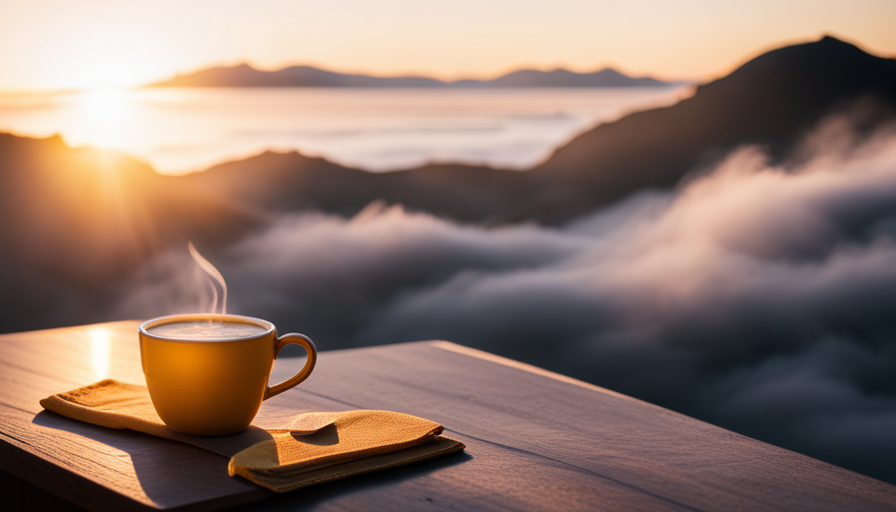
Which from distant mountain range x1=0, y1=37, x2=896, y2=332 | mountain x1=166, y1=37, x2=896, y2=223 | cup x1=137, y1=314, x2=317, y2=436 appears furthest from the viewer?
mountain x1=166, y1=37, x2=896, y2=223

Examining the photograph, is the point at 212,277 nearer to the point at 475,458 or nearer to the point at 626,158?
the point at 475,458

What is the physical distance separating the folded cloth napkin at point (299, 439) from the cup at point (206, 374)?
0.02 m

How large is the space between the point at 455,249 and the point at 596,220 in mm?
3104

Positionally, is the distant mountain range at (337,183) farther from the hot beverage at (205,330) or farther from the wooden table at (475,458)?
the hot beverage at (205,330)

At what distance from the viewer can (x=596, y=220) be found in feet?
42.0

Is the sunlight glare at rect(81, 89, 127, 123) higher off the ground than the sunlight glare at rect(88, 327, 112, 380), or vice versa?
the sunlight glare at rect(81, 89, 127, 123)

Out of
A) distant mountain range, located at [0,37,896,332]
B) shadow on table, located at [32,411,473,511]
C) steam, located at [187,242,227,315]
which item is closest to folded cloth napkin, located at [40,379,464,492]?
shadow on table, located at [32,411,473,511]

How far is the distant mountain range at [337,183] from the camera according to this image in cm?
675

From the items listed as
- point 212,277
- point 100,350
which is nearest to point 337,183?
point 100,350

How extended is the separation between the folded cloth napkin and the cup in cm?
2

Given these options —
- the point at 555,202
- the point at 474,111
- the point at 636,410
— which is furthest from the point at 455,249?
the point at 636,410

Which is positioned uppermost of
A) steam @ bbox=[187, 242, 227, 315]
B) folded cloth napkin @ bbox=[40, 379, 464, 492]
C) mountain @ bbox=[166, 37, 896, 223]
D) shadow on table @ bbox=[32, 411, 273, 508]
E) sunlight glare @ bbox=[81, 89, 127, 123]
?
mountain @ bbox=[166, 37, 896, 223]

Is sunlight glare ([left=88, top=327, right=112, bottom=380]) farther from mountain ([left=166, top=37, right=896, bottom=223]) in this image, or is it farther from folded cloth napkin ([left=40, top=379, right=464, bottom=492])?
mountain ([left=166, top=37, right=896, bottom=223])

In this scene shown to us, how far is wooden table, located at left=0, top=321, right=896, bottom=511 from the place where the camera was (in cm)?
60
